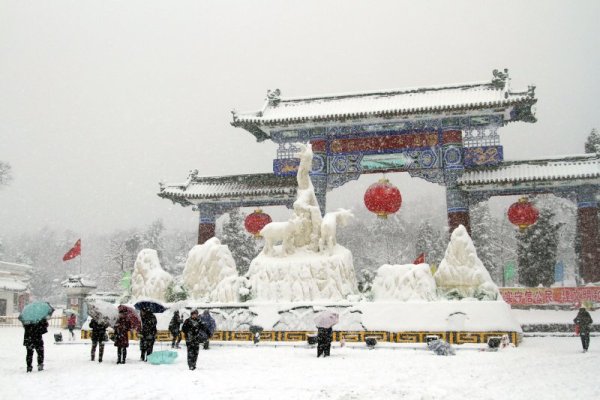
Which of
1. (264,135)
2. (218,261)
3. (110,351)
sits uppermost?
(264,135)

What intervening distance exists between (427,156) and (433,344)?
1186 cm

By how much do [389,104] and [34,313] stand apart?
678 inches

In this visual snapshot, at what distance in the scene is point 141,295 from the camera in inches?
640

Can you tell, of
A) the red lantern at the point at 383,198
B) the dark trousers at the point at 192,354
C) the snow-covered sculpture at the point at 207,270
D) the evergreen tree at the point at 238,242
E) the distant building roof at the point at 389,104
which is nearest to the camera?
the dark trousers at the point at 192,354

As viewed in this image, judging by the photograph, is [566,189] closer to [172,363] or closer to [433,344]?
[433,344]

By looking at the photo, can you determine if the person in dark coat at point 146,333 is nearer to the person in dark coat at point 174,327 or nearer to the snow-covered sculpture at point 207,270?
the person in dark coat at point 174,327

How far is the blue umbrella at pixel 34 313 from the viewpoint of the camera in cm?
818

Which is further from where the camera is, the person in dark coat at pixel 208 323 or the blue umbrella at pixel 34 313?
the person in dark coat at pixel 208 323

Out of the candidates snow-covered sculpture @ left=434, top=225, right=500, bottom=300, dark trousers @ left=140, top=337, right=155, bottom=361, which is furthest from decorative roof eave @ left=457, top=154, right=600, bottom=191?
dark trousers @ left=140, top=337, right=155, bottom=361

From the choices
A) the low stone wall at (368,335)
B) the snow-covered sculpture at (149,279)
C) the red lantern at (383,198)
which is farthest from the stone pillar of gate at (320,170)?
the low stone wall at (368,335)

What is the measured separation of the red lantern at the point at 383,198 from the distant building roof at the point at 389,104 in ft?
13.6

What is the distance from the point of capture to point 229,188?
24.7 metres

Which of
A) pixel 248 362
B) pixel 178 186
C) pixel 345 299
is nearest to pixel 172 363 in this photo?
pixel 248 362

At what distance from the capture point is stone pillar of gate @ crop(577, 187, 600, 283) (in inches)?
791
